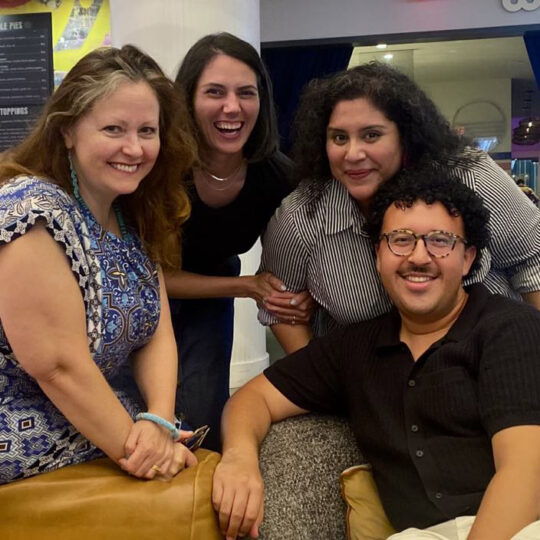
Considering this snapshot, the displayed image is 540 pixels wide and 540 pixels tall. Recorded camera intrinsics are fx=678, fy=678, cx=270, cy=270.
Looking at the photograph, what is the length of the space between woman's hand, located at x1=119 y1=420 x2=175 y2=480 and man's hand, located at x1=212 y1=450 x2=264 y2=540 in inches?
4.3

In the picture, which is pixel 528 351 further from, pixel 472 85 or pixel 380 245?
pixel 472 85

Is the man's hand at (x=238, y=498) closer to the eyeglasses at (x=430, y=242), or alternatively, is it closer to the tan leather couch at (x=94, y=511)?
the tan leather couch at (x=94, y=511)

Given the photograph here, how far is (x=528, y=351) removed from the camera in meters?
1.40

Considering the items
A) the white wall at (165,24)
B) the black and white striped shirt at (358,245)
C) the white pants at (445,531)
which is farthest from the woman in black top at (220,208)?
the white wall at (165,24)

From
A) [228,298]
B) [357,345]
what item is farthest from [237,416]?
[228,298]

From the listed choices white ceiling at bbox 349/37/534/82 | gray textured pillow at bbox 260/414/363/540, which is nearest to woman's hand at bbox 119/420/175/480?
gray textured pillow at bbox 260/414/363/540

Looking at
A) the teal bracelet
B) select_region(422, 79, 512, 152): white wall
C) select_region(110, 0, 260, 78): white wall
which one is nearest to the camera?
the teal bracelet

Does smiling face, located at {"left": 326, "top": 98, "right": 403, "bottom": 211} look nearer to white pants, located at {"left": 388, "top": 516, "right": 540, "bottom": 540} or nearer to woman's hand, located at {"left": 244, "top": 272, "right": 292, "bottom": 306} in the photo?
woman's hand, located at {"left": 244, "top": 272, "right": 292, "bottom": 306}

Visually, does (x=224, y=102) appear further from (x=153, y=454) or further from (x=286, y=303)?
(x=153, y=454)

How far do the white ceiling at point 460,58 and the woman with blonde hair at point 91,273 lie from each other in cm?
559

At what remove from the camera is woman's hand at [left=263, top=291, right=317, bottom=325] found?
1980 millimetres

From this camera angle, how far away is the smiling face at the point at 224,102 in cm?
197

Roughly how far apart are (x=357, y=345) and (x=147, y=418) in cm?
55

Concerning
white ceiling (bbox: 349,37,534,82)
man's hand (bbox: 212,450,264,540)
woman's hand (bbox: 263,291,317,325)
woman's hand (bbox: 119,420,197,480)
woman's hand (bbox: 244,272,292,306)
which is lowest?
man's hand (bbox: 212,450,264,540)
